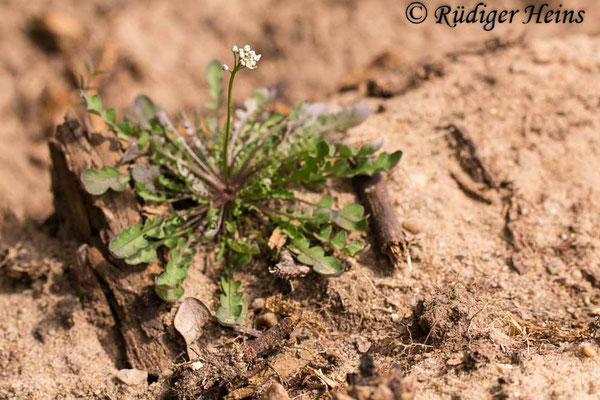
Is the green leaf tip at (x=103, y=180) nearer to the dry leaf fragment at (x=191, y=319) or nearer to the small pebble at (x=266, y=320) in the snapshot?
the dry leaf fragment at (x=191, y=319)

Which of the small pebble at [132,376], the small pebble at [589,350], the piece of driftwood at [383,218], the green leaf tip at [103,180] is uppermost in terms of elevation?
the piece of driftwood at [383,218]

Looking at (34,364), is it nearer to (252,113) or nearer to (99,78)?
(252,113)

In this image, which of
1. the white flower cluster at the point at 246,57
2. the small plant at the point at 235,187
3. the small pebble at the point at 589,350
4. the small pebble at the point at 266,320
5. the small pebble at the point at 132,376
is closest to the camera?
the small pebble at the point at 589,350

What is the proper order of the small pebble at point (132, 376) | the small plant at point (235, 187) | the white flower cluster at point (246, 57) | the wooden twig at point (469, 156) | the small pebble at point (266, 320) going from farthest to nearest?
the wooden twig at point (469, 156) < the small plant at point (235, 187) < the small pebble at point (266, 320) < the small pebble at point (132, 376) < the white flower cluster at point (246, 57)

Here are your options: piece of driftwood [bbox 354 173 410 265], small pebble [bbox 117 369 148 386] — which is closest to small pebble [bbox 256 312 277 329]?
small pebble [bbox 117 369 148 386]

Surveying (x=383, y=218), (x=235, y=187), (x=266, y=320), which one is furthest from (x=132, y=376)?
(x=383, y=218)

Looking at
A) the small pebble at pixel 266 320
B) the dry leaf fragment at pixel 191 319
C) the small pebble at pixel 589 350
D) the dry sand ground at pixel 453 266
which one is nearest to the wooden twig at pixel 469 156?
the dry sand ground at pixel 453 266
